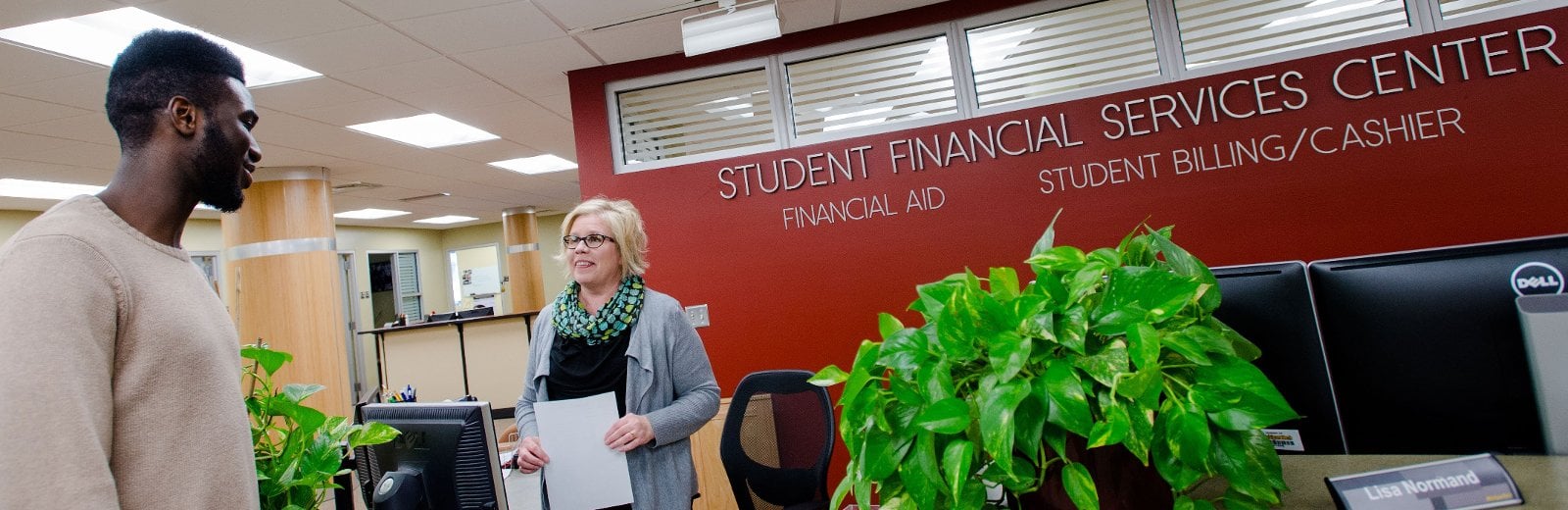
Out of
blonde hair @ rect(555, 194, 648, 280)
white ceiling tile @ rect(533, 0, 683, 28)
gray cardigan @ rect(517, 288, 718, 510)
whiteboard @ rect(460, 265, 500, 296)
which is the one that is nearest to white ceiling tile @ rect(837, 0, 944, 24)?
white ceiling tile @ rect(533, 0, 683, 28)

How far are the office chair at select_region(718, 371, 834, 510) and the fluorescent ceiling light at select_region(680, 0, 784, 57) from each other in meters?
1.84

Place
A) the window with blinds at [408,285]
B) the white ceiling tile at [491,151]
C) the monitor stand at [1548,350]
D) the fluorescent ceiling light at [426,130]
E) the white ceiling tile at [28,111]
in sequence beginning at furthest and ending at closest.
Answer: the window with blinds at [408,285]
the white ceiling tile at [491,151]
the fluorescent ceiling light at [426,130]
the white ceiling tile at [28,111]
the monitor stand at [1548,350]

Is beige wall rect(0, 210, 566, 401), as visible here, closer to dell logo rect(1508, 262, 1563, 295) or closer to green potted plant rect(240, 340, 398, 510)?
green potted plant rect(240, 340, 398, 510)

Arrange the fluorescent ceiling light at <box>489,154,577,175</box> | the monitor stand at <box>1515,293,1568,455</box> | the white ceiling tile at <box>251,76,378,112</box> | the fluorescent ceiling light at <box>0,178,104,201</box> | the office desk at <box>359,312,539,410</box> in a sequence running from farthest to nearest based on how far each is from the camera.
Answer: the fluorescent ceiling light at <box>489,154,577,175</box> → the office desk at <box>359,312,539,410</box> → the fluorescent ceiling light at <box>0,178,104,201</box> → the white ceiling tile at <box>251,76,378,112</box> → the monitor stand at <box>1515,293,1568,455</box>

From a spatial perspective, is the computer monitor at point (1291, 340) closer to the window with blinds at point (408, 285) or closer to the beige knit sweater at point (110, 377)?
the beige knit sweater at point (110, 377)

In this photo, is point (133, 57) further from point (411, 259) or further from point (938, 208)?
point (411, 259)

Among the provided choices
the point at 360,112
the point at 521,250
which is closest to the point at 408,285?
the point at 521,250

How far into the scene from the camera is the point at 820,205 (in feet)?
12.9

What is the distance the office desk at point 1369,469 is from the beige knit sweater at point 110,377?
4.15 ft

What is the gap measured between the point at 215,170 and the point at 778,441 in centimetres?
147

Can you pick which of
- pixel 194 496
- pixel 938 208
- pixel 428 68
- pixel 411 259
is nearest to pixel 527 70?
pixel 428 68

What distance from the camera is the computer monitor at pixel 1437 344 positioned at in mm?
1092

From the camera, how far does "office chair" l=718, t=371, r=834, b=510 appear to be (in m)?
1.99

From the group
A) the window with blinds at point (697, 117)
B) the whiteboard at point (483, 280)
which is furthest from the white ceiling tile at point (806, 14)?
the whiteboard at point (483, 280)
